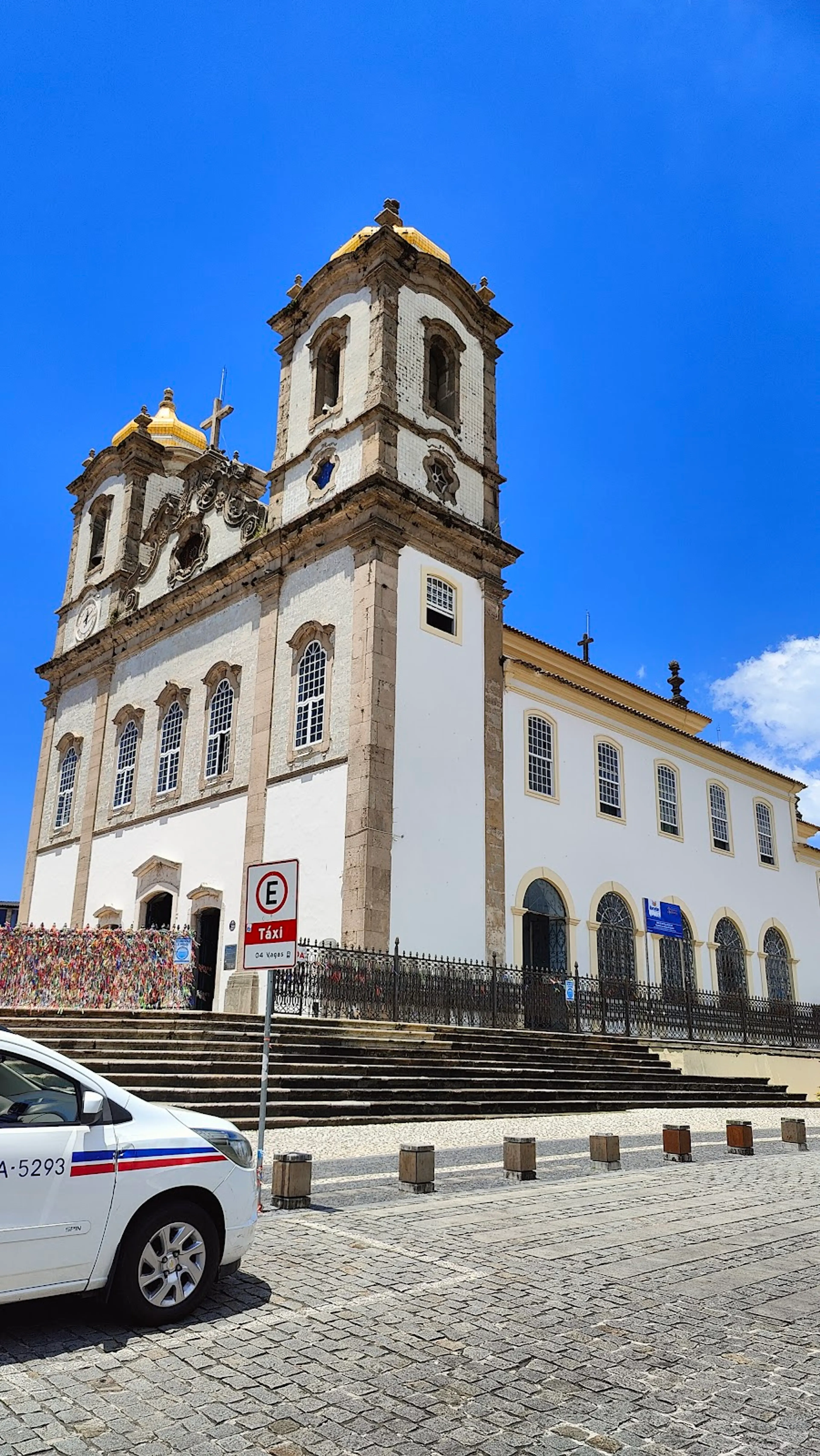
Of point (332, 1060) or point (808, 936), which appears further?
point (808, 936)

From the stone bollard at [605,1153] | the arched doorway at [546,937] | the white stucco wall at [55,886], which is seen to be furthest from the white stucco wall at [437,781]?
the white stucco wall at [55,886]

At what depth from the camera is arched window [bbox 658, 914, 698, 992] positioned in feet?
99.6

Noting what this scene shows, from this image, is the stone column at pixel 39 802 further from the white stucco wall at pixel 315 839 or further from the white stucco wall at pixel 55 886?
the white stucco wall at pixel 315 839

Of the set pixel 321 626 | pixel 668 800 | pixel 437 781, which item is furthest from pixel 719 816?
pixel 321 626

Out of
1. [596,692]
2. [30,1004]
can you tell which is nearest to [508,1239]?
[30,1004]

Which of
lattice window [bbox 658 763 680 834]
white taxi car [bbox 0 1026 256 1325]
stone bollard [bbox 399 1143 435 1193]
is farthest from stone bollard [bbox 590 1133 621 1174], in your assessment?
lattice window [bbox 658 763 680 834]

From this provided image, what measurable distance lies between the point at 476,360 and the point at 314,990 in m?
18.4

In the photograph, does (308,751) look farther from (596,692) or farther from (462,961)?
(596,692)

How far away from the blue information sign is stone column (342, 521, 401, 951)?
455 inches

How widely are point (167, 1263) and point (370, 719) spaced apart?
17000 millimetres

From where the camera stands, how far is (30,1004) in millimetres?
19609

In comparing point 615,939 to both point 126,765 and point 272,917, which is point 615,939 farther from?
point 272,917

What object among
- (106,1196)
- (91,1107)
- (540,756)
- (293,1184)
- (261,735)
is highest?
(540,756)

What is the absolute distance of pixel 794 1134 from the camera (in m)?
13.9
